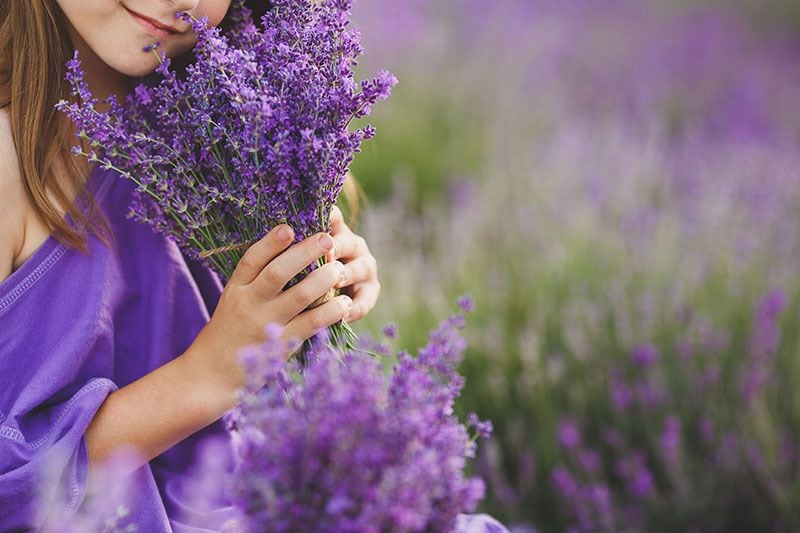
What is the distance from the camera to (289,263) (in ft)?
4.62

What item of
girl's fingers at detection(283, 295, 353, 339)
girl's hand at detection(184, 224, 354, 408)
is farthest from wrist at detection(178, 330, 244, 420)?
girl's fingers at detection(283, 295, 353, 339)

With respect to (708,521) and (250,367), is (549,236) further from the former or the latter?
(250,367)

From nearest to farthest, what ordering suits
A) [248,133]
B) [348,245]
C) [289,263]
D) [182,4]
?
[248,133] < [289,263] < [182,4] < [348,245]

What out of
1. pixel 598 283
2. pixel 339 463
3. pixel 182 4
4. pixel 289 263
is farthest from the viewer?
pixel 598 283

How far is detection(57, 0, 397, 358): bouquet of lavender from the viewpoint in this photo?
4.33 feet

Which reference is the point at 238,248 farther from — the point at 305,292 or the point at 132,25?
the point at 132,25

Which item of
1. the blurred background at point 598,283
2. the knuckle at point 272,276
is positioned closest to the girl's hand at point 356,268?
the knuckle at point 272,276

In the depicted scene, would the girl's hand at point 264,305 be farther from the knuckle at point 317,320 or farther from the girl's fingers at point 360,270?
the girl's fingers at point 360,270

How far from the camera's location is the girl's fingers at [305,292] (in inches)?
56.8

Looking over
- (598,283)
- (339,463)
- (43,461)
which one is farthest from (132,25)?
(598,283)

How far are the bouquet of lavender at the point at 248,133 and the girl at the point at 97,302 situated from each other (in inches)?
2.5

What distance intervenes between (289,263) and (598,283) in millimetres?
2058

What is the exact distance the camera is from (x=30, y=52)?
5.35 ft

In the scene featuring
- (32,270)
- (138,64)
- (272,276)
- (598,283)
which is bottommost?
(598,283)
